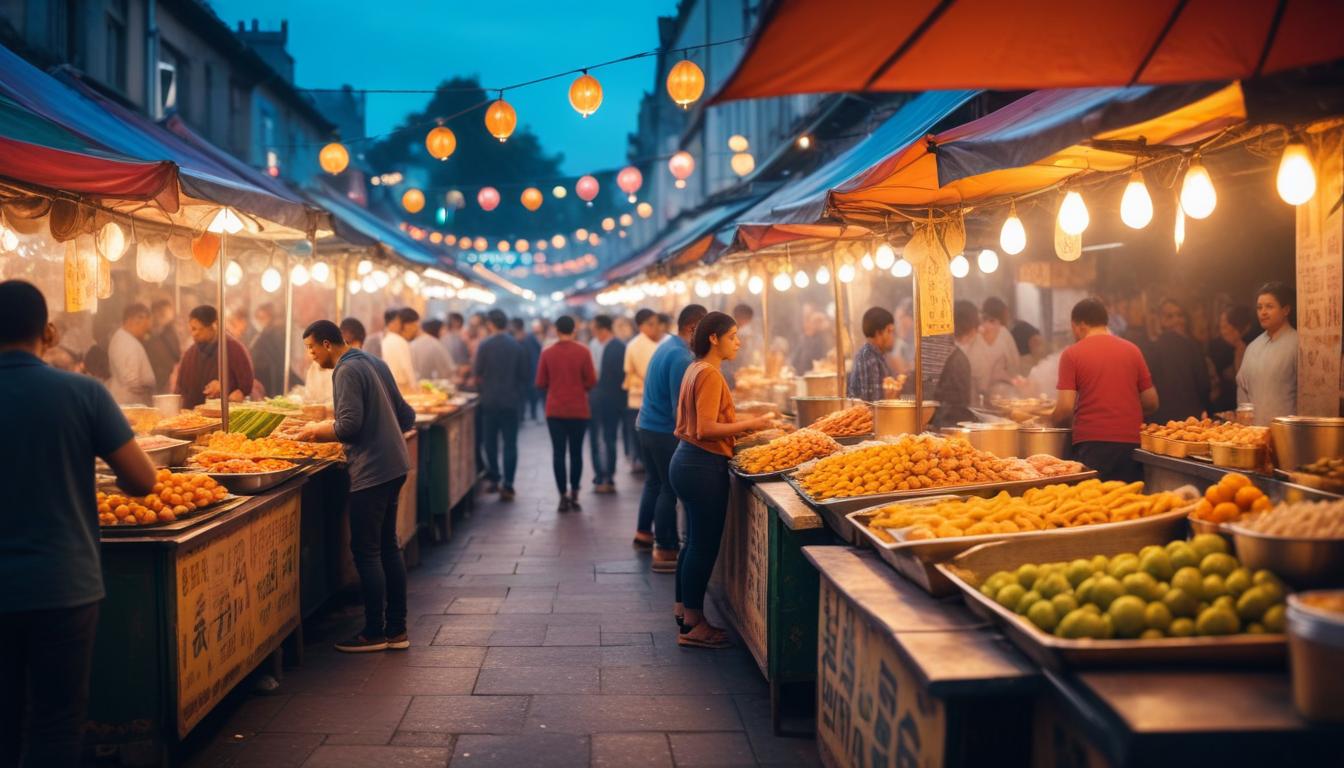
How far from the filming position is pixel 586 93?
10.4m

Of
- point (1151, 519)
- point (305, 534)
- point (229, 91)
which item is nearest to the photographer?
point (1151, 519)

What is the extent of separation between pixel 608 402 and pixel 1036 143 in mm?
10274

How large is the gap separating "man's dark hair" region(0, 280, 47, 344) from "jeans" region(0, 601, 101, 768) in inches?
38.5

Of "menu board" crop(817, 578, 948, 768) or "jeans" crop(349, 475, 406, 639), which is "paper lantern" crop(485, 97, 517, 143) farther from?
"menu board" crop(817, 578, 948, 768)

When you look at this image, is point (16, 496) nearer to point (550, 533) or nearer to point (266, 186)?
point (550, 533)

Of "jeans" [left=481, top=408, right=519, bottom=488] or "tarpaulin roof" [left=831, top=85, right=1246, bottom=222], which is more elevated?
"tarpaulin roof" [left=831, top=85, right=1246, bottom=222]

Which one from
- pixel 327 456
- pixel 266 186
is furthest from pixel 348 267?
pixel 327 456

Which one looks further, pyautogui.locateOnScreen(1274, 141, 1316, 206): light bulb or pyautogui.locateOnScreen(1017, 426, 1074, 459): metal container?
pyautogui.locateOnScreen(1017, 426, 1074, 459): metal container

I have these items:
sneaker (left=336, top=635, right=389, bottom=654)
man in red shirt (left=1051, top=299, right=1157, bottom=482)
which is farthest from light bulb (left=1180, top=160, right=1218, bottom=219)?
sneaker (left=336, top=635, right=389, bottom=654)

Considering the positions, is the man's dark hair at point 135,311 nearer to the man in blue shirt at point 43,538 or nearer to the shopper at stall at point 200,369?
the shopper at stall at point 200,369

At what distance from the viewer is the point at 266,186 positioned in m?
14.2

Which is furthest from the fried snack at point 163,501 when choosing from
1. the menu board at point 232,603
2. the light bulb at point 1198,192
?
the light bulb at point 1198,192

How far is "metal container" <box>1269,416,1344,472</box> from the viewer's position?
5.05 meters

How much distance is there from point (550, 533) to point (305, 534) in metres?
4.13
